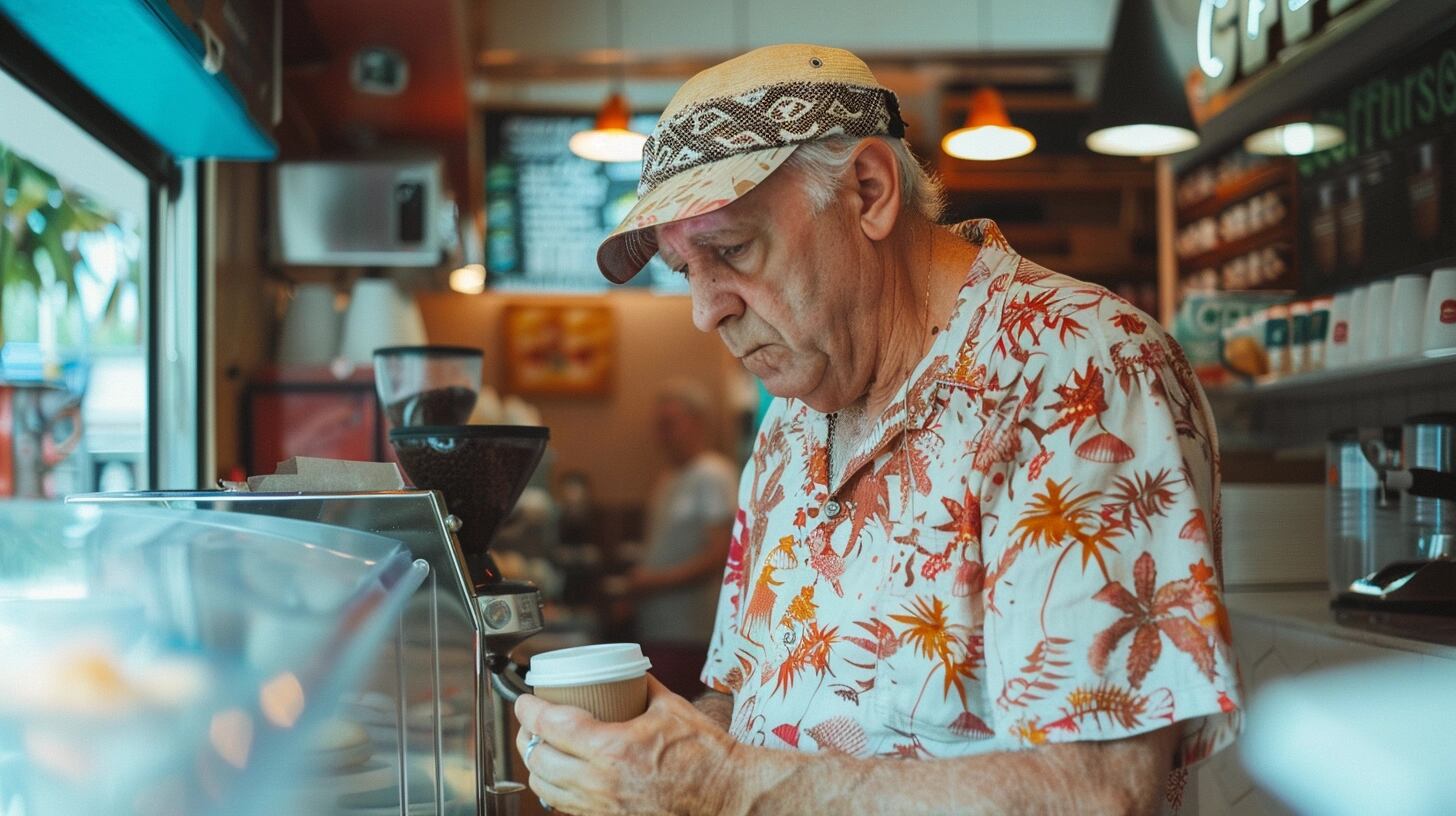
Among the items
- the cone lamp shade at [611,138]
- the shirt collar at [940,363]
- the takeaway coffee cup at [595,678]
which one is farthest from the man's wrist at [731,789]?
the cone lamp shade at [611,138]

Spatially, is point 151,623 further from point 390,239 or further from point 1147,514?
point 390,239

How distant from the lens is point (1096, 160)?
6.01m

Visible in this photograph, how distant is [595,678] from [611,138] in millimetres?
4115

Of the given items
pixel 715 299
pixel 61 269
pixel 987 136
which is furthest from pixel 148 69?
pixel 987 136

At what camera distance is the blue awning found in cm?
175

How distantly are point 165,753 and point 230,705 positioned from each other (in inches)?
2.0

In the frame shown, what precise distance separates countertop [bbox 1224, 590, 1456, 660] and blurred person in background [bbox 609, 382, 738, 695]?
3048 millimetres

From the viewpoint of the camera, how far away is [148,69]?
6.57 feet

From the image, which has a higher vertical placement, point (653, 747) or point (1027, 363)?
point (1027, 363)

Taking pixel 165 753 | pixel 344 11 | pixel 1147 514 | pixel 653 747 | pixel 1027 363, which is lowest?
pixel 653 747

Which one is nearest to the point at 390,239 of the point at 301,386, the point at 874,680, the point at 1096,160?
the point at 301,386

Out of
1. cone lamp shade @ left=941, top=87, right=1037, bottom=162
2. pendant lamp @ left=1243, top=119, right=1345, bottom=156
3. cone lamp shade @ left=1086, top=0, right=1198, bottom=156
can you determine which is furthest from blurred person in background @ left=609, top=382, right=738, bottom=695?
pendant lamp @ left=1243, top=119, right=1345, bottom=156

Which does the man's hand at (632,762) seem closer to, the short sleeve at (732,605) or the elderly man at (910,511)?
the elderly man at (910,511)

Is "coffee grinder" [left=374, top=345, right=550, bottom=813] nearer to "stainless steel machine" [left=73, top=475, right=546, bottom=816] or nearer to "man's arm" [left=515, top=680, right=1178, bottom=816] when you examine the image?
"stainless steel machine" [left=73, top=475, right=546, bottom=816]
